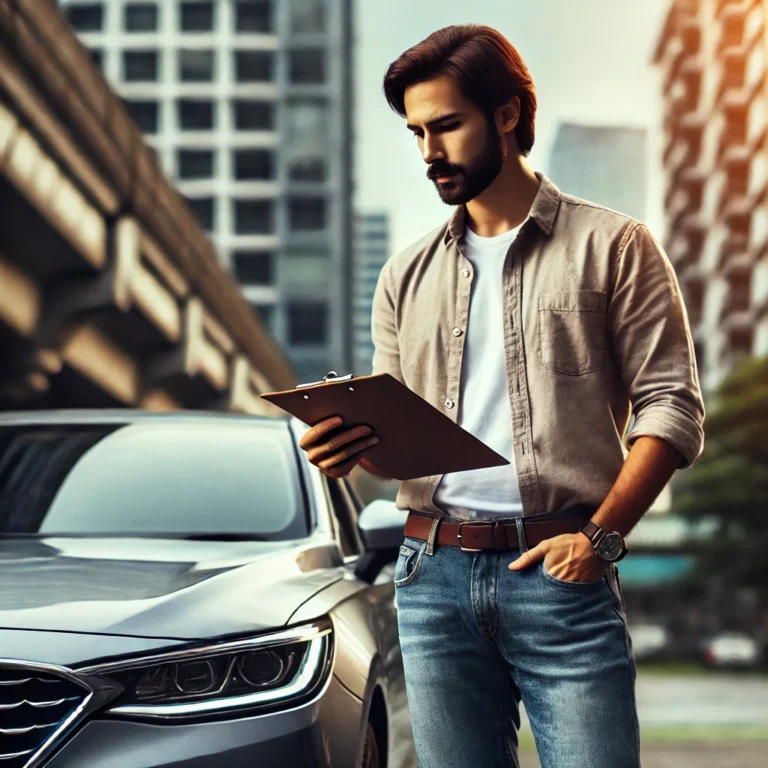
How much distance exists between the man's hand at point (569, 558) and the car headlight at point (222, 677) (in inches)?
28.7

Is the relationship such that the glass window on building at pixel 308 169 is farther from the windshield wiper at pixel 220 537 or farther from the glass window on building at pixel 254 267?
the windshield wiper at pixel 220 537

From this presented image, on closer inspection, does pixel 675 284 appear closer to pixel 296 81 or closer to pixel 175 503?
pixel 175 503

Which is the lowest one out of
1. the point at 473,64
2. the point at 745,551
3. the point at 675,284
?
the point at 745,551

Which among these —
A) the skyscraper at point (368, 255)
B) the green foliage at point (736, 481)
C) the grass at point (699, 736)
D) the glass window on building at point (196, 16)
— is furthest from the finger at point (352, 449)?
the skyscraper at point (368, 255)

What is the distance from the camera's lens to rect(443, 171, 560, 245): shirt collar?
2.52 meters

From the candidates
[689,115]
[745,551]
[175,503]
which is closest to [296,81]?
[689,115]

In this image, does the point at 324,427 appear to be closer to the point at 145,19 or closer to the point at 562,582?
the point at 562,582

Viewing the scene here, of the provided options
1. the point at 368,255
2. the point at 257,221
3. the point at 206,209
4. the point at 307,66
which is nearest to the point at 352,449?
the point at 257,221

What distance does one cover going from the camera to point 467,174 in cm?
246

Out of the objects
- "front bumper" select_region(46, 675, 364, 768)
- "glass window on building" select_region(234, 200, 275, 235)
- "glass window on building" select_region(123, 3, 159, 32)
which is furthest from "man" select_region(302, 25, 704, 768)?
"glass window on building" select_region(123, 3, 159, 32)

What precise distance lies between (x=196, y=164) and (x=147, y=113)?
4.23 metres

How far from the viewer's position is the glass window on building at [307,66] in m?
78.6

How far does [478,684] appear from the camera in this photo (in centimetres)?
243

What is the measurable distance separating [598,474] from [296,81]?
78.6 metres
